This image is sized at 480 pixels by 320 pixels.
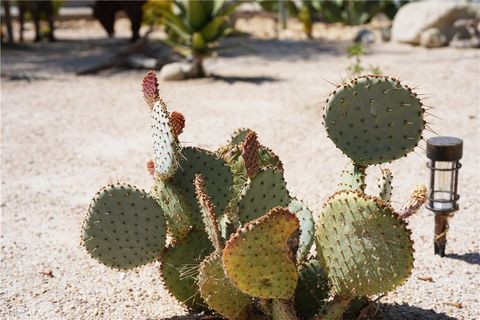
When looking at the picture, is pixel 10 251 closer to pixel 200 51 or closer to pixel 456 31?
pixel 200 51

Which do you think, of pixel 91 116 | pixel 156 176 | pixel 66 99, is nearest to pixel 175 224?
pixel 156 176

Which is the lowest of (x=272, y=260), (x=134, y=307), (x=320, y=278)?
(x=134, y=307)

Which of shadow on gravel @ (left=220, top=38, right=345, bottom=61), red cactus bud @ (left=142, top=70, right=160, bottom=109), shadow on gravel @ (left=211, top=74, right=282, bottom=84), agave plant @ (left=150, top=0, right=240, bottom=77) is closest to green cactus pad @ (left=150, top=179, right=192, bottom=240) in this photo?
red cactus bud @ (left=142, top=70, right=160, bottom=109)

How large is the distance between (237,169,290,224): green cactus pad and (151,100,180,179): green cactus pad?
0.30 meters

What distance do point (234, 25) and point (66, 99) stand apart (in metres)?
6.26

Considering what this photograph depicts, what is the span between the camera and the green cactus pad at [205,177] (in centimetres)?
289

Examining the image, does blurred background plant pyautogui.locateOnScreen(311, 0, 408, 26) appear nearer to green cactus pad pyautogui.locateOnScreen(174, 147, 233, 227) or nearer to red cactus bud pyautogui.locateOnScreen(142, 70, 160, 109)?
green cactus pad pyautogui.locateOnScreen(174, 147, 233, 227)

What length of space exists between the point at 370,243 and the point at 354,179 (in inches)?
20.6

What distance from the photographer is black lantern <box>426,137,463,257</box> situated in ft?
11.9

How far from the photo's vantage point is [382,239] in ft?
7.82

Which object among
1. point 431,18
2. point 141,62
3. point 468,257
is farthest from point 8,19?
point 468,257

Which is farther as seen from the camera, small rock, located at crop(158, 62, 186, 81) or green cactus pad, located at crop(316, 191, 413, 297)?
small rock, located at crop(158, 62, 186, 81)

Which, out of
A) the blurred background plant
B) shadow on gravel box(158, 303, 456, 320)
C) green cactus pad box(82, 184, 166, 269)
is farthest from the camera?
the blurred background plant

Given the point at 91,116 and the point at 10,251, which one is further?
the point at 91,116
